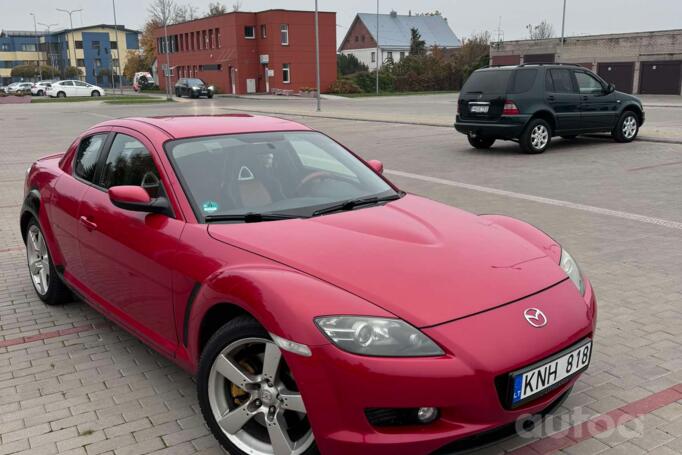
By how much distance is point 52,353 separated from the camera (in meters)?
4.23

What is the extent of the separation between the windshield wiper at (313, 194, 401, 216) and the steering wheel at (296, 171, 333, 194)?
0.92 feet

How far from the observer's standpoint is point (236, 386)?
9.42 ft

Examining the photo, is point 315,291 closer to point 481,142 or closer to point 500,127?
point 500,127

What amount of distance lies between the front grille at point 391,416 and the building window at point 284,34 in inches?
2395

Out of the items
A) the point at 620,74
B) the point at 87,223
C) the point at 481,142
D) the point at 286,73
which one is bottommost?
the point at 481,142

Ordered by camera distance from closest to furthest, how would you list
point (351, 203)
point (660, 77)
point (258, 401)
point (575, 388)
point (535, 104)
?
point (258, 401), point (575, 388), point (351, 203), point (535, 104), point (660, 77)

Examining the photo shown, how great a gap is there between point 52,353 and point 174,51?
7510 cm

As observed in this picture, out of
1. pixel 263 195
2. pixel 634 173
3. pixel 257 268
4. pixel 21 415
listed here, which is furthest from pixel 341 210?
pixel 634 173

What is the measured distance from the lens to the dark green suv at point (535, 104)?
1402 centimetres

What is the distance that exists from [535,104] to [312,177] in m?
11.4

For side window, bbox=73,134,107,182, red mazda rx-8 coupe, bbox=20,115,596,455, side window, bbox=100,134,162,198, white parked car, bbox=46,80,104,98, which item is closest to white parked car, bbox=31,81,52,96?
white parked car, bbox=46,80,104,98

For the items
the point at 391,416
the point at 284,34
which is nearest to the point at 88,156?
the point at 391,416

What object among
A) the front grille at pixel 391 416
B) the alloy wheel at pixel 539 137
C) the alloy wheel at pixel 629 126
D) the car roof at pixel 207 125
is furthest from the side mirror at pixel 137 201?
the alloy wheel at pixel 629 126

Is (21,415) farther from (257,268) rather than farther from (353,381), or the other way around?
(353,381)
